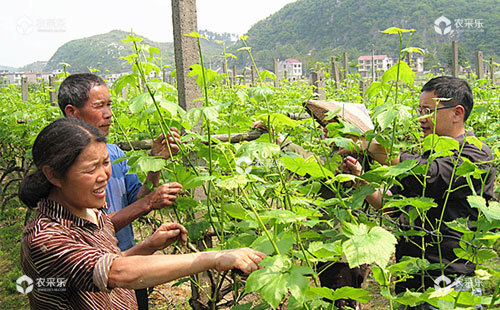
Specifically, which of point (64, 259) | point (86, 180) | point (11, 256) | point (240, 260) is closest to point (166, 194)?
point (86, 180)

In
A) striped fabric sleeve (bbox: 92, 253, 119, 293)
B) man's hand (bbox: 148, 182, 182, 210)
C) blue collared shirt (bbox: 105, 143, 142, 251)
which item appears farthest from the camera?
blue collared shirt (bbox: 105, 143, 142, 251)

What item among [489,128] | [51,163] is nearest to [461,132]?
[51,163]

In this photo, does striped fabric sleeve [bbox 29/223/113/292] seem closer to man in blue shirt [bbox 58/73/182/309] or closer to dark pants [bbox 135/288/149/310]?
man in blue shirt [bbox 58/73/182/309]

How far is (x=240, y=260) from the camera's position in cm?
121

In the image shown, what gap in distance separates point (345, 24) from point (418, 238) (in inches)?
3591

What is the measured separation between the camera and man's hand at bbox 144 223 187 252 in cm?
170

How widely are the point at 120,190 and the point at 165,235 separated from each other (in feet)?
2.75

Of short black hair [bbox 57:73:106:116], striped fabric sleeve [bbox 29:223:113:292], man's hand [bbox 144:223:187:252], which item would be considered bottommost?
man's hand [bbox 144:223:187:252]

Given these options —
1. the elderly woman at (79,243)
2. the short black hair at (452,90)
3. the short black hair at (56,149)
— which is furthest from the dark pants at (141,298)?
the short black hair at (452,90)

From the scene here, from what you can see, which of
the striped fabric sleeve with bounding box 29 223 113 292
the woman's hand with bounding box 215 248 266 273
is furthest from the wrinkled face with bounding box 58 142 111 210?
the woman's hand with bounding box 215 248 266 273

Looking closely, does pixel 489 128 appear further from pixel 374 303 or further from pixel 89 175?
pixel 89 175

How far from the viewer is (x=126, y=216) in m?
2.08

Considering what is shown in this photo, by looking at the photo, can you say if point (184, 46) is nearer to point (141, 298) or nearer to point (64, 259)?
point (141, 298)

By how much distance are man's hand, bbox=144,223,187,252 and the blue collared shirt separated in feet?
2.37
